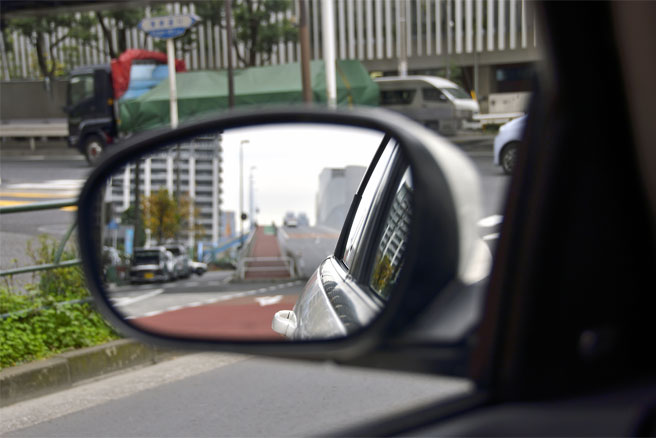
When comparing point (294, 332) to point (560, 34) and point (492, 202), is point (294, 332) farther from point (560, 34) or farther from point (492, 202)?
point (560, 34)

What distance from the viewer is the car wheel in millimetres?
940

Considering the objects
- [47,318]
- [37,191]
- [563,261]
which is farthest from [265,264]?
[37,191]

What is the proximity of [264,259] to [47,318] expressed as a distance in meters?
4.55

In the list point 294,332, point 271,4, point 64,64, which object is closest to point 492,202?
point 294,332

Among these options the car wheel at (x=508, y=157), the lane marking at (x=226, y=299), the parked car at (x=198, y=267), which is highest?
the car wheel at (x=508, y=157)

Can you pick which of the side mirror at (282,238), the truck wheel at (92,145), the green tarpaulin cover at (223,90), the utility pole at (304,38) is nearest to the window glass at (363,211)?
the side mirror at (282,238)

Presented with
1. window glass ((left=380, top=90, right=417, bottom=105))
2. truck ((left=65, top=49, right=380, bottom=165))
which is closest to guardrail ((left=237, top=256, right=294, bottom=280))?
window glass ((left=380, top=90, right=417, bottom=105))

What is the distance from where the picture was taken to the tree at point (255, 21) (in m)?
31.7

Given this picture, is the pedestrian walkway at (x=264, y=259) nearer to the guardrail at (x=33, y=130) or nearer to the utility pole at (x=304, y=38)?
the utility pole at (x=304, y=38)

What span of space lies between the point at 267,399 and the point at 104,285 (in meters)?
3.05

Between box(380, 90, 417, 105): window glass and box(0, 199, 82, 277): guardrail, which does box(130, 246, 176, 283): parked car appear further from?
box(0, 199, 82, 277): guardrail

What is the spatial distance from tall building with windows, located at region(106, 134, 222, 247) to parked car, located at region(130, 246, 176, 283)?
3.8 inches

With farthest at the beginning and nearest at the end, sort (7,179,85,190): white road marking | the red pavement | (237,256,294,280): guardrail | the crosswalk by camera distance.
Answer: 1. (7,179,85,190): white road marking
2. the crosswalk
3. (237,256,294,280): guardrail
4. the red pavement

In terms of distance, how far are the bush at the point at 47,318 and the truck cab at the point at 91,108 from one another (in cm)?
1668
